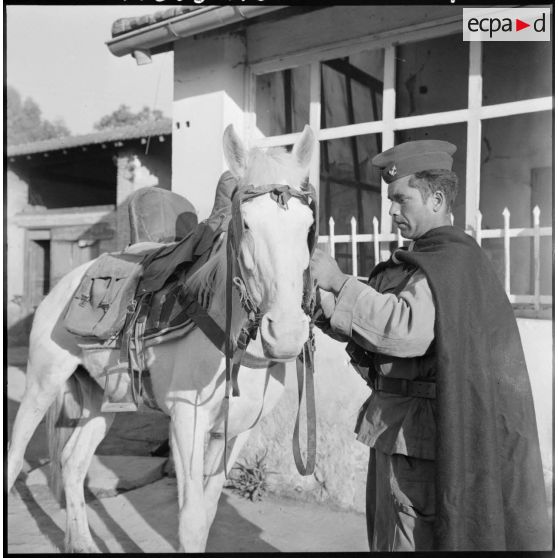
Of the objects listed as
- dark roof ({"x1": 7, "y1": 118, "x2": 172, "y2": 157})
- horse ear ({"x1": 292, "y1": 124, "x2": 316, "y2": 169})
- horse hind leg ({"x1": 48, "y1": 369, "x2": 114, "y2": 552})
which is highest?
dark roof ({"x1": 7, "y1": 118, "x2": 172, "y2": 157})

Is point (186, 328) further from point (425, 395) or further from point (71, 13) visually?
point (71, 13)

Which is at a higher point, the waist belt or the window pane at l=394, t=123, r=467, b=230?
the window pane at l=394, t=123, r=467, b=230

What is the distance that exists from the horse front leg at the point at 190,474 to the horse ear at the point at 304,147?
3.67 feet

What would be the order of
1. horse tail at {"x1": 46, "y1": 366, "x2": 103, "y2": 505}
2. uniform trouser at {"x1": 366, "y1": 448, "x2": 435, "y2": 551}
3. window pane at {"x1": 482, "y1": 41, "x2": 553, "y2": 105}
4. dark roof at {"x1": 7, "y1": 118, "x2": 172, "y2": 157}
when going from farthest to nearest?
dark roof at {"x1": 7, "y1": 118, "x2": 172, "y2": 157}, window pane at {"x1": 482, "y1": 41, "x2": 553, "y2": 105}, horse tail at {"x1": 46, "y1": 366, "x2": 103, "y2": 505}, uniform trouser at {"x1": 366, "y1": 448, "x2": 435, "y2": 551}

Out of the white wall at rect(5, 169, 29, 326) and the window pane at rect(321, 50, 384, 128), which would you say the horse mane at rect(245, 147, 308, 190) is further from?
the white wall at rect(5, 169, 29, 326)

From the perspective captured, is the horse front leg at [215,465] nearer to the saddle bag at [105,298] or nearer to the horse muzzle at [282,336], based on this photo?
the saddle bag at [105,298]

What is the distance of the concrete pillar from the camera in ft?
14.0

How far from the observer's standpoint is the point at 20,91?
2.82 metres

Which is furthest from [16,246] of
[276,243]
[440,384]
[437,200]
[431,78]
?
[440,384]

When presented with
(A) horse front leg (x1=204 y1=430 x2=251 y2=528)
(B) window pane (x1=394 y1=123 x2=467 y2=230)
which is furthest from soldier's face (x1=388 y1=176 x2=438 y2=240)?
(B) window pane (x1=394 y1=123 x2=467 y2=230)

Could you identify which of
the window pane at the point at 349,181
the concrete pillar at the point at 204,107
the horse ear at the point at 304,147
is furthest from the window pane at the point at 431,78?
the horse ear at the point at 304,147

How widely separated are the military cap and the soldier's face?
1.2 inches

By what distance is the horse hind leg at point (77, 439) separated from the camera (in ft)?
10.5

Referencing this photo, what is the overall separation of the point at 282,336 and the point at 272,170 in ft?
1.92
